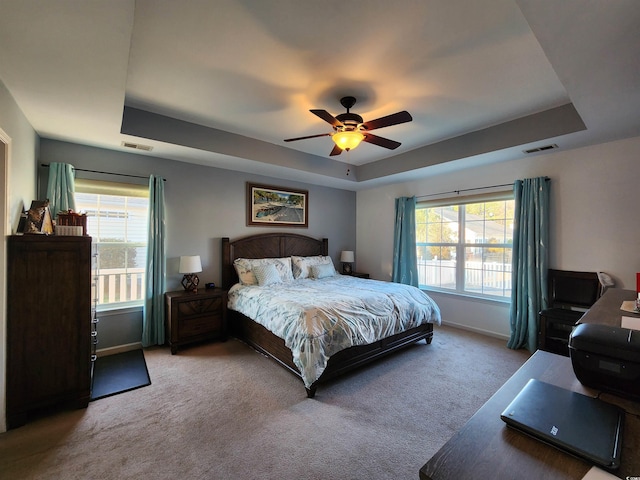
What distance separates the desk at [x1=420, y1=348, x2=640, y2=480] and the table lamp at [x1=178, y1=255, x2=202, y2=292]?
3.55 meters

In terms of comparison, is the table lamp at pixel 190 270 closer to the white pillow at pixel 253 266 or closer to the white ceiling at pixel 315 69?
the white pillow at pixel 253 266

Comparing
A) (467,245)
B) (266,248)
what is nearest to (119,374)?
(266,248)

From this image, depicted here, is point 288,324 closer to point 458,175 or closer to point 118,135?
point 118,135

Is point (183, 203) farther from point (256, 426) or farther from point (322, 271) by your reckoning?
point (256, 426)

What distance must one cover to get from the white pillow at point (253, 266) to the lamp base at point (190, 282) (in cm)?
59

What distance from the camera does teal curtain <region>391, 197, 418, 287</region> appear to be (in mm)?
4961

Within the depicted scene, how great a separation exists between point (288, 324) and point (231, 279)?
185 centimetres

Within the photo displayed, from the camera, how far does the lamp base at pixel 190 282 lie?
12.4 ft

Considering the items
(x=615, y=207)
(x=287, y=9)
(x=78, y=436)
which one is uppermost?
(x=287, y=9)

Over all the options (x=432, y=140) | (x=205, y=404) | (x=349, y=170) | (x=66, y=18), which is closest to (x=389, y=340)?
(x=205, y=404)

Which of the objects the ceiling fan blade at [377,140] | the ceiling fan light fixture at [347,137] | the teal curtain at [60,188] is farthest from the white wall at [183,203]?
the ceiling fan blade at [377,140]

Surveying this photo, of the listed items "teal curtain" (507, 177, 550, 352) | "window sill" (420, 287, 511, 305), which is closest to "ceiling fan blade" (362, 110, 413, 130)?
"teal curtain" (507, 177, 550, 352)

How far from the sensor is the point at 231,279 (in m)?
4.30

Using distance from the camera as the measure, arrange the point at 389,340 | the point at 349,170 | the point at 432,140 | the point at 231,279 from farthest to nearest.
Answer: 1. the point at 349,170
2. the point at 231,279
3. the point at 432,140
4. the point at 389,340
